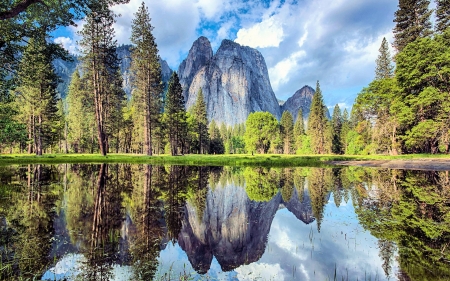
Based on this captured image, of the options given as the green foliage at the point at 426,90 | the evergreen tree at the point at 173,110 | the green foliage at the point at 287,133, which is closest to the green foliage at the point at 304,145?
the green foliage at the point at 287,133

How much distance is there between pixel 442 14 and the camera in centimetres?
3831

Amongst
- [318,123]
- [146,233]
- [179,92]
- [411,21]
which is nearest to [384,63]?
[411,21]

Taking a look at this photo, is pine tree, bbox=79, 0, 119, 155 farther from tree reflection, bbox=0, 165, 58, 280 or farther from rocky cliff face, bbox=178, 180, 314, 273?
rocky cliff face, bbox=178, 180, 314, 273

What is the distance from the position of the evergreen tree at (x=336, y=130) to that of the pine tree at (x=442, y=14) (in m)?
43.4

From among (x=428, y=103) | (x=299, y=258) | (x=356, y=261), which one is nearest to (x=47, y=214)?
(x=299, y=258)

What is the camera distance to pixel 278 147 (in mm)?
105312

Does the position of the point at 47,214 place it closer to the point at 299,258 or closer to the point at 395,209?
the point at 299,258

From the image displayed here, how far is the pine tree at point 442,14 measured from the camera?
37434 millimetres

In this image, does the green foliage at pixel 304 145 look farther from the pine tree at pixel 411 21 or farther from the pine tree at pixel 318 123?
the pine tree at pixel 411 21

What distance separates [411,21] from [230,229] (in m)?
52.7

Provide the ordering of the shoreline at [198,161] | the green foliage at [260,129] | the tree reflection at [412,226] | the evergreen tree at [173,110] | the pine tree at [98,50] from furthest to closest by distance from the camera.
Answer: the green foliage at [260,129]
the evergreen tree at [173,110]
the pine tree at [98,50]
the shoreline at [198,161]
the tree reflection at [412,226]

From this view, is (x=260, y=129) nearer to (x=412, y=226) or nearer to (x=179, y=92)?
(x=179, y=92)

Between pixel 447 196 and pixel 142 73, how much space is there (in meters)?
38.6

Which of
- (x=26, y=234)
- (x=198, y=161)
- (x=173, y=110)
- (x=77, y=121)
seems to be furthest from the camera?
(x=77, y=121)
